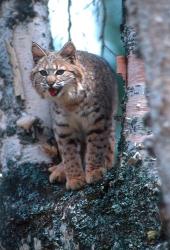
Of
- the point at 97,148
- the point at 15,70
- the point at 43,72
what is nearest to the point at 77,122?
the point at 97,148

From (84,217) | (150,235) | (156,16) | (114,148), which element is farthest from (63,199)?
(156,16)

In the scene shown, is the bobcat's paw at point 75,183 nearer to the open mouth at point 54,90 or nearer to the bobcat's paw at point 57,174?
the bobcat's paw at point 57,174

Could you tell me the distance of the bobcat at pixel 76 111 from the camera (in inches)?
161

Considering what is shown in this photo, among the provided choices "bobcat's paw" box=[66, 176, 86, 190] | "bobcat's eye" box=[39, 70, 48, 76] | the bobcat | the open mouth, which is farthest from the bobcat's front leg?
"bobcat's eye" box=[39, 70, 48, 76]

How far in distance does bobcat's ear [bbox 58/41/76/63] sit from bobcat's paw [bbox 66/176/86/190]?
2.68 ft

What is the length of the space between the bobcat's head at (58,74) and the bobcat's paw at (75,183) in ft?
1.74

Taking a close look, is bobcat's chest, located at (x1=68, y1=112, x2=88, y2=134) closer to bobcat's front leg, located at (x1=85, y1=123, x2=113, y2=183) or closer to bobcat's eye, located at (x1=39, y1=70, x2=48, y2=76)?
bobcat's front leg, located at (x1=85, y1=123, x2=113, y2=183)

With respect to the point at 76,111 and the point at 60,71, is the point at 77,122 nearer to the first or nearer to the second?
the point at 76,111

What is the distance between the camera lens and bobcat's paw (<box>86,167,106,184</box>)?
4.00m

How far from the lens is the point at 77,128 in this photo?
14.2ft

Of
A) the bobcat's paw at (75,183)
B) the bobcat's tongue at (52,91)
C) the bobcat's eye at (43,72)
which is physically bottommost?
the bobcat's paw at (75,183)

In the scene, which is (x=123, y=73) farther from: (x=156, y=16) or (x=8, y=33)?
(x=156, y=16)

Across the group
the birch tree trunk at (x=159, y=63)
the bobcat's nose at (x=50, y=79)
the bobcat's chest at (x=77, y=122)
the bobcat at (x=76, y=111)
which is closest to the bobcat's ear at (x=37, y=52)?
the bobcat at (x=76, y=111)

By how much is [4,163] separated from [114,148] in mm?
975
